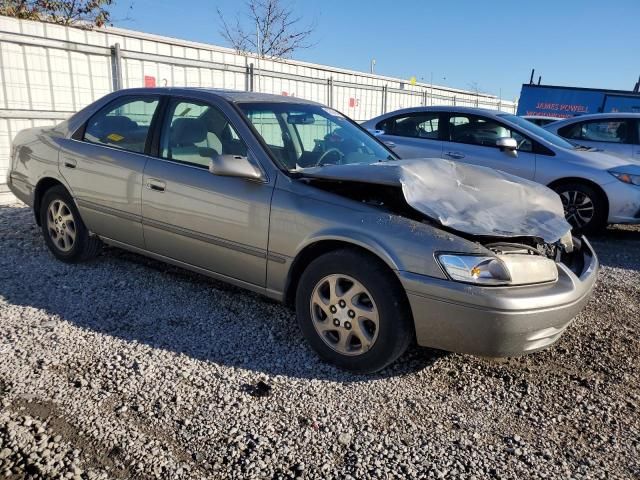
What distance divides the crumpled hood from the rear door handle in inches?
42.9

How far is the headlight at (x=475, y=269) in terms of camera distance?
2689mm

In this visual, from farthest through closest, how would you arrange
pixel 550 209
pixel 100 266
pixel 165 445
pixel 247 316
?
pixel 100 266 < pixel 247 316 < pixel 550 209 < pixel 165 445

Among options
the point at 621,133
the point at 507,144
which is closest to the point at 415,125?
the point at 507,144

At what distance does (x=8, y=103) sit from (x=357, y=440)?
7.35 meters

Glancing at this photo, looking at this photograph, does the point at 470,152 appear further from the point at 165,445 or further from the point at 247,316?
the point at 165,445

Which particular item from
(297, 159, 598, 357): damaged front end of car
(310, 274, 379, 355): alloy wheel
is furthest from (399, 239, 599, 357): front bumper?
(310, 274, 379, 355): alloy wheel

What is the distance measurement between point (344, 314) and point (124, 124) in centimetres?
256

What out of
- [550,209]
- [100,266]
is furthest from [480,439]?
[100,266]

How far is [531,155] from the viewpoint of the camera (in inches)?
263

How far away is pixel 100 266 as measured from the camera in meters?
4.65

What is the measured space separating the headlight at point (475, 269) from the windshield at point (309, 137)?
4.19 ft

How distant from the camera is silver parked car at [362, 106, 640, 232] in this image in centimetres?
629

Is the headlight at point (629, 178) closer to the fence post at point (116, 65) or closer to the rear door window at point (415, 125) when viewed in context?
the rear door window at point (415, 125)

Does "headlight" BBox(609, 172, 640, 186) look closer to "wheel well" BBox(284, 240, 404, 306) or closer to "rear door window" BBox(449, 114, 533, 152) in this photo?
"rear door window" BBox(449, 114, 533, 152)
